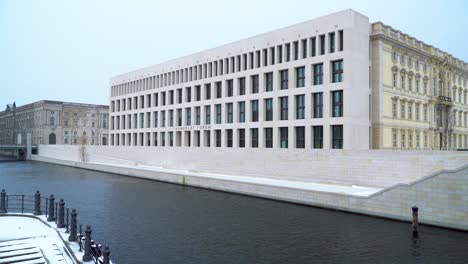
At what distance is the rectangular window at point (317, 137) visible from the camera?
139 ft

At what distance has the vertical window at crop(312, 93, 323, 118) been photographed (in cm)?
4227

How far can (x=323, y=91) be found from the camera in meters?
41.3

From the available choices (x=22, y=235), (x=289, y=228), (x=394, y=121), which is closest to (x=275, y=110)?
(x=394, y=121)

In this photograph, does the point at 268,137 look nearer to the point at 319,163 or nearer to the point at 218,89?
the point at 218,89

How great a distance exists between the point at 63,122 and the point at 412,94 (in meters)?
109

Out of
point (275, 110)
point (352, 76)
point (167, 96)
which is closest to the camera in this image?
point (352, 76)

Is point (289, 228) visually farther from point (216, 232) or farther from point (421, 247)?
point (421, 247)

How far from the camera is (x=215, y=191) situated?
36906mm

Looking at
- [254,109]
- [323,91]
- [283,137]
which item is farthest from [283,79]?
[283,137]

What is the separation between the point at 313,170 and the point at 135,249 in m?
22.7

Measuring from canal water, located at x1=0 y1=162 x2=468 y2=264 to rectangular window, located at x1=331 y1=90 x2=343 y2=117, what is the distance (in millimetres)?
15653

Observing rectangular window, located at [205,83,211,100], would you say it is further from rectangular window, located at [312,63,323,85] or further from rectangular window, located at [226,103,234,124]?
rectangular window, located at [312,63,323,85]

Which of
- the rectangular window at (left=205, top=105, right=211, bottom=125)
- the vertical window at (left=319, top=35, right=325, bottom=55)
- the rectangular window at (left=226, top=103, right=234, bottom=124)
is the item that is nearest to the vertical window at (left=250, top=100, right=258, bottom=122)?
the rectangular window at (left=226, top=103, right=234, bottom=124)

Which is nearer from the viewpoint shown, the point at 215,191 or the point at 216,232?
the point at 216,232
